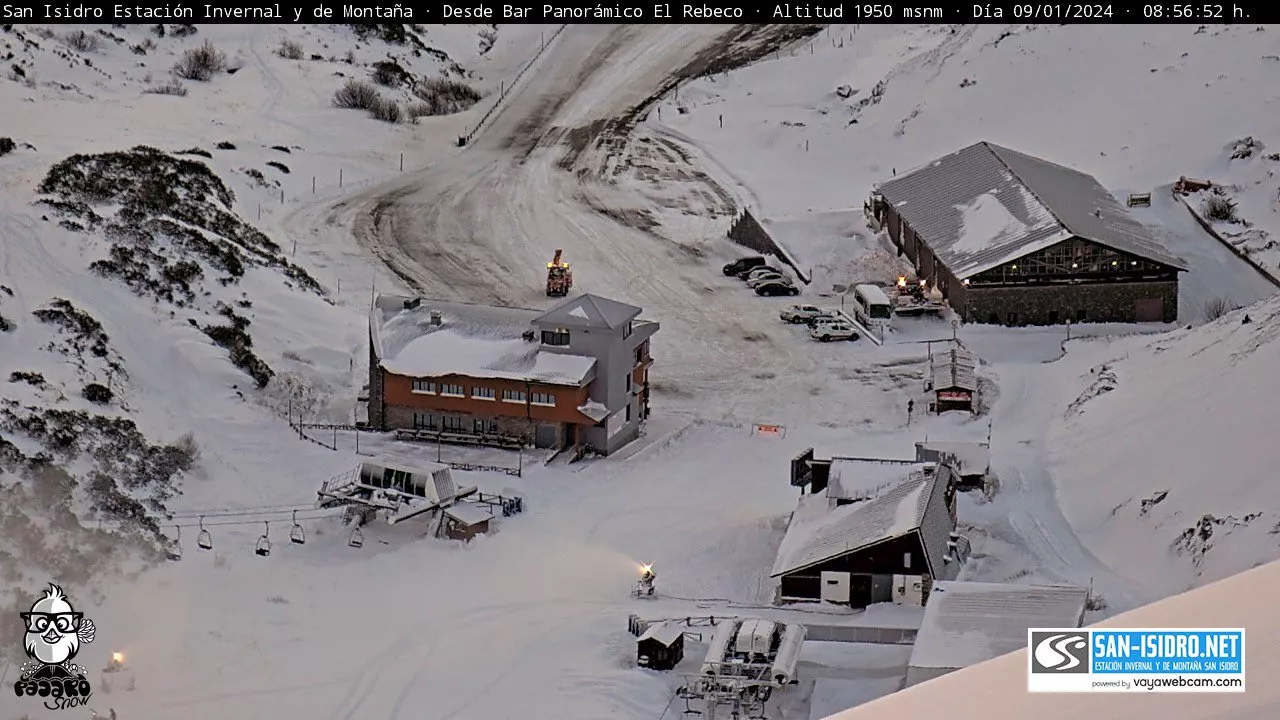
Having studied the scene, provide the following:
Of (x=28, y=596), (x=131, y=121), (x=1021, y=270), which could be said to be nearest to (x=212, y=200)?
(x=131, y=121)

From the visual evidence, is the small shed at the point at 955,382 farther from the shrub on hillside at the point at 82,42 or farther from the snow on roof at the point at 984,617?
the shrub on hillside at the point at 82,42

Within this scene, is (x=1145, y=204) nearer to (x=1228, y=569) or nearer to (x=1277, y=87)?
(x=1277, y=87)

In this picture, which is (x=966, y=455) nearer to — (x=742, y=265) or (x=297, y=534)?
(x=297, y=534)

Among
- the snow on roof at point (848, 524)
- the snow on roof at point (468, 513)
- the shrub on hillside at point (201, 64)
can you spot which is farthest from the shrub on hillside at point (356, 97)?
the snow on roof at point (848, 524)

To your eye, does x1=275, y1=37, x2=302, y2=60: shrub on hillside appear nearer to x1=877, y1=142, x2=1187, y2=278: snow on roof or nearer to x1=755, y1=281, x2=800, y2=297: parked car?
x1=877, y1=142, x2=1187, y2=278: snow on roof

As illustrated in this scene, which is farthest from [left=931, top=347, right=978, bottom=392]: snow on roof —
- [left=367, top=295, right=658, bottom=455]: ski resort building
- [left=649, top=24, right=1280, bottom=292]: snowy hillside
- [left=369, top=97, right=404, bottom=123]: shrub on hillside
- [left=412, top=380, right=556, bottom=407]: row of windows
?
[left=369, top=97, right=404, bottom=123]: shrub on hillside
